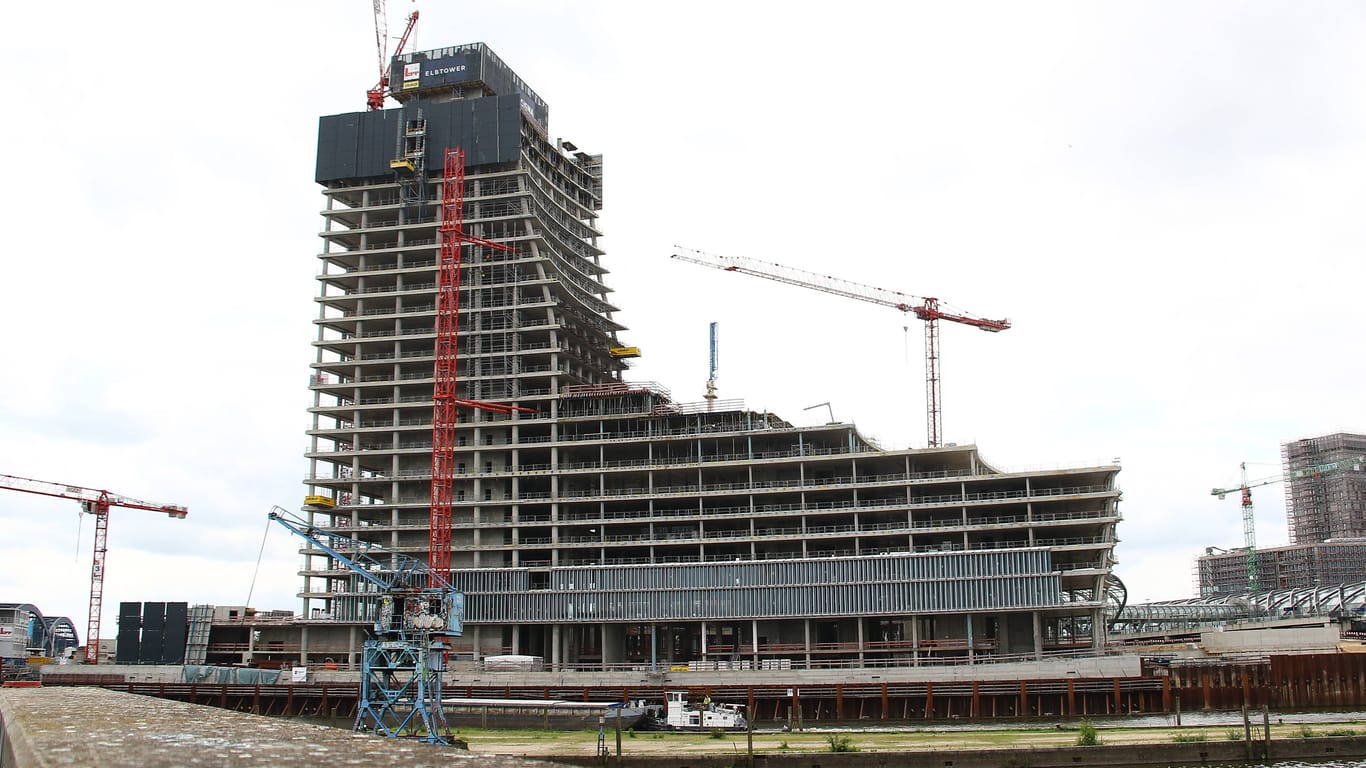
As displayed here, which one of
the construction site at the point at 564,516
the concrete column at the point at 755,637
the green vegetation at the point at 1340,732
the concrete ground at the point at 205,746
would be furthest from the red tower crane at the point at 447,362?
the concrete ground at the point at 205,746

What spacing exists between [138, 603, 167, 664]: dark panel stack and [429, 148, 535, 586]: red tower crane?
36055 millimetres

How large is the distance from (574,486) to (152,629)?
179 ft

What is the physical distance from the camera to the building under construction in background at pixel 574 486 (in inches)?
5157

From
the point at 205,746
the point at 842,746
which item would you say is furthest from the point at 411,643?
the point at 205,746

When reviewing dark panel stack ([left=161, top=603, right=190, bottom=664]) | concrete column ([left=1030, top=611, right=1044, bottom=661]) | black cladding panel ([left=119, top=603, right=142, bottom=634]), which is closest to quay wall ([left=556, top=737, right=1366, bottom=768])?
concrete column ([left=1030, top=611, right=1044, bottom=661])

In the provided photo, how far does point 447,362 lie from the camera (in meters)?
147

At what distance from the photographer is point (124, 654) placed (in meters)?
150

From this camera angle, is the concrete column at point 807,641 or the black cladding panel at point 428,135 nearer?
the concrete column at point 807,641

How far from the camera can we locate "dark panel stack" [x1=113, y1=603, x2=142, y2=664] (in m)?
150

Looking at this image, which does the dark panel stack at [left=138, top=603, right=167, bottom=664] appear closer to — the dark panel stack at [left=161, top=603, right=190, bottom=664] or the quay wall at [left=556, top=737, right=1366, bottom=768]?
the dark panel stack at [left=161, top=603, right=190, bottom=664]

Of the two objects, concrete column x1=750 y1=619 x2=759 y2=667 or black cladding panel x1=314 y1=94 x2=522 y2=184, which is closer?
concrete column x1=750 y1=619 x2=759 y2=667

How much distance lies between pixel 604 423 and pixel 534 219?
28.2 metres

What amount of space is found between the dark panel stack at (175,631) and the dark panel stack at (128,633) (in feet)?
11.8

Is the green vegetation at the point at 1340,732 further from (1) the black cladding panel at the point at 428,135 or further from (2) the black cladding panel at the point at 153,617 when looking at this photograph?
(2) the black cladding panel at the point at 153,617
